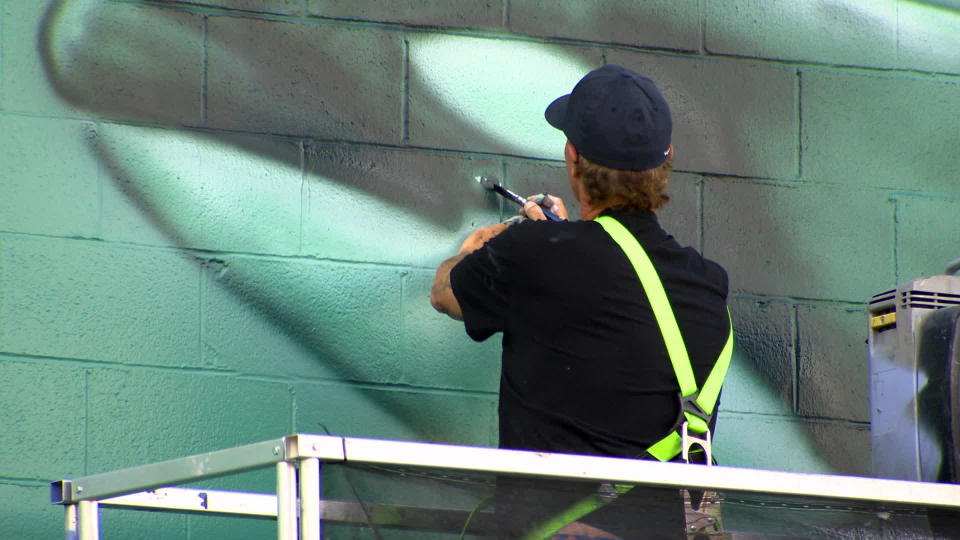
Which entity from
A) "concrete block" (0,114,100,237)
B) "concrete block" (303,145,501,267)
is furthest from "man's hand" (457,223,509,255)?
"concrete block" (0,114,100,237)

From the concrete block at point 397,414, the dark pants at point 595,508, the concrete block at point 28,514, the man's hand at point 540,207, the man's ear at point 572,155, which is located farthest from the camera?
the concrete block at point 397,414

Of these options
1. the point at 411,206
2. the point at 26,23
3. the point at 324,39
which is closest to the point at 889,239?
the point at 411,206

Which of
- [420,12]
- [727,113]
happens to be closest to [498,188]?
[420,12]

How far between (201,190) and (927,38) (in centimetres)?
239

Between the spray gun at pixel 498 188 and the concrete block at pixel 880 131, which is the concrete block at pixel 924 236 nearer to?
the concrete block at pixel 880 131

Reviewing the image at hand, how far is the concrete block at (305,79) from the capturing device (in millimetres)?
3914

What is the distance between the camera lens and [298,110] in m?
3.95

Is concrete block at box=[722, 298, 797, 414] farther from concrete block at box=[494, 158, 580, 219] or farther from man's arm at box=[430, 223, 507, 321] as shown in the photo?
man's arm at box=[430, 223, 507, 321]

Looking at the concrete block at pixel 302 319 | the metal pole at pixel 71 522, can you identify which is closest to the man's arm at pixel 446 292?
the concrete block at pixel 302 319

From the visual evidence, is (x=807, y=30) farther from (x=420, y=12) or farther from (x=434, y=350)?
(x=434, y=350)

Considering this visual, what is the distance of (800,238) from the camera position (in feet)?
14.1

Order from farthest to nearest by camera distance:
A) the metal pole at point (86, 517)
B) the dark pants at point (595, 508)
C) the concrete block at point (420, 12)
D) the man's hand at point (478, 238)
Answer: the concrete block at point (420, 12) < the man's hand at point (478, 238) < the metal pole at point (86, 517) < the dark pants at point (595, 508)

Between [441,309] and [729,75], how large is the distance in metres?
1.57

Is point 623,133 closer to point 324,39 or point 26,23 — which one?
point 324,39
